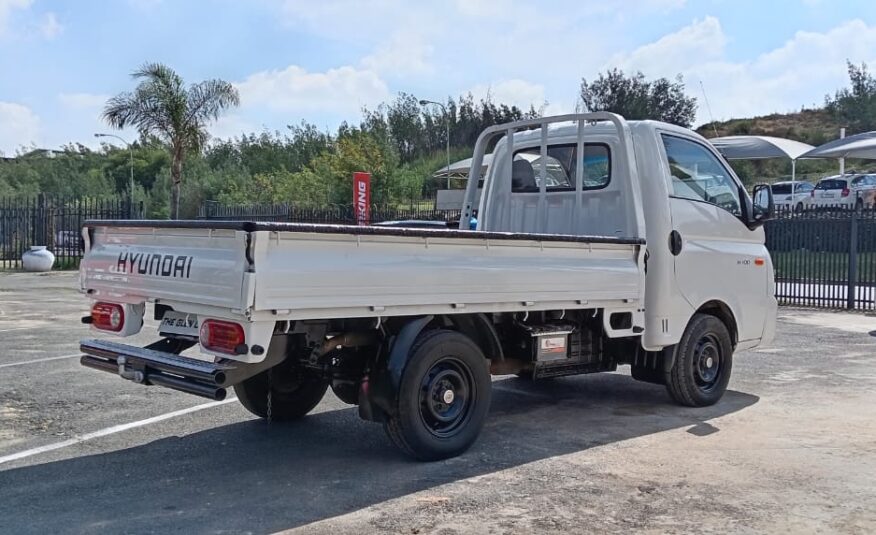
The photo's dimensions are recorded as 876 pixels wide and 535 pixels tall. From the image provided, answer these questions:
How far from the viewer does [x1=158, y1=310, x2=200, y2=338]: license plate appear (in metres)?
5.51

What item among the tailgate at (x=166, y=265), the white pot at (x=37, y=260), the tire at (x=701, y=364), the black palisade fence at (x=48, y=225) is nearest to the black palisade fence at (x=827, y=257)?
the tire at (x=701, y=364)

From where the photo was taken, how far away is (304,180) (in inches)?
1523

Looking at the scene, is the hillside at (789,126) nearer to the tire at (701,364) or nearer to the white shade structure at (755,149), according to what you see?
the white shade structure at (755,149)

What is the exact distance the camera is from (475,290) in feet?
19.0

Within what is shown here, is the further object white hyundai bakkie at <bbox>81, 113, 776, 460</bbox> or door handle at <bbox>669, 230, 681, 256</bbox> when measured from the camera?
door handle at <bbox>669, 230, 681, 256</bbox>

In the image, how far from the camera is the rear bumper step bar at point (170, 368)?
5.00 m

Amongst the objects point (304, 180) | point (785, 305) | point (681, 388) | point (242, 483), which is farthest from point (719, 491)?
point (304, 180)

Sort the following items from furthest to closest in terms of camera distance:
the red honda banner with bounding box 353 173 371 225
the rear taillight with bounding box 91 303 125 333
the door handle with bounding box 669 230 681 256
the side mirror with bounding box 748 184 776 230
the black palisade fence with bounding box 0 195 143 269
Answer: the black palisade fence with bounding box 0 195 143 269, the red honda banner with bounding box 353 173 371 225, the side mirror with bounding box 748 184 776 230, the door handle with bounding box 669 230 681 256, the rear taillight with bounding box 91 303 125 333

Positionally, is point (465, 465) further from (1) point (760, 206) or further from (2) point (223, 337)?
(1) point (760, 206)

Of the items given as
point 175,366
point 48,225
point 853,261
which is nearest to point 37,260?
point 48,225

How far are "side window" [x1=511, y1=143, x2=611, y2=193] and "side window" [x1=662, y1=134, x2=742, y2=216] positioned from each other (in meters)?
0.59

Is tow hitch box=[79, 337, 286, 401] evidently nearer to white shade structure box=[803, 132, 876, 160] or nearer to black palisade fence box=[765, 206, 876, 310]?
black palisade fence box=[765, 206, 876, 310]

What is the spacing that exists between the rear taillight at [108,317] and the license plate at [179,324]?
1.29 ft

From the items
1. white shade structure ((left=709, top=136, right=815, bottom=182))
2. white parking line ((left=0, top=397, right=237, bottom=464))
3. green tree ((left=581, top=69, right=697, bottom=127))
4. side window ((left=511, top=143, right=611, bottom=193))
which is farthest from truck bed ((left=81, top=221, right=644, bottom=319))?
green tree ((left=581, top=69, right=697, bottom=127))
